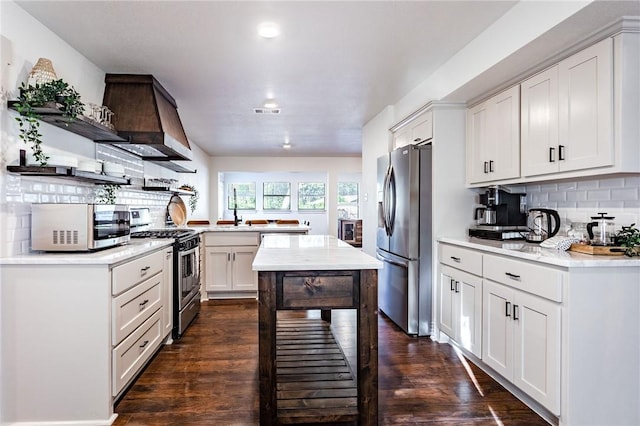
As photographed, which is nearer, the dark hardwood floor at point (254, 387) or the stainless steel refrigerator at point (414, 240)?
Answer: the dark hardwood floor at point (254, 387)

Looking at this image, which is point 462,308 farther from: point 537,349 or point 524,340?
point 537,349

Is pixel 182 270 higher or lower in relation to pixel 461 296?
higher

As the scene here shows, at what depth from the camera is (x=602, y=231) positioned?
2.19 metres

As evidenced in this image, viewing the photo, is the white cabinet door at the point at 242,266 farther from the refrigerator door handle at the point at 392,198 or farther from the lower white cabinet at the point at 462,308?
the lower white cabinet at the point at 462,308

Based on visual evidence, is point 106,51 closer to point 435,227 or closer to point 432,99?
point 432,99

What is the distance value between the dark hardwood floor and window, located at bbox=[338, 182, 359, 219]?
8.24 m

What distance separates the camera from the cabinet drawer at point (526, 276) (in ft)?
6.34

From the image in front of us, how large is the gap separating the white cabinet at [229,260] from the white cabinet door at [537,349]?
325cm

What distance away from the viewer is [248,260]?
4828mm

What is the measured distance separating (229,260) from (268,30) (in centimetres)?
306

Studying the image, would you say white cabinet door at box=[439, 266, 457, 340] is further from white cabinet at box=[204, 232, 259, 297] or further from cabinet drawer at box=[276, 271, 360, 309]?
white cabinet at box=[204, 232, 259, 297]

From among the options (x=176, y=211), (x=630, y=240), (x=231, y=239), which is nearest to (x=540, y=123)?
(x=630, y=240)

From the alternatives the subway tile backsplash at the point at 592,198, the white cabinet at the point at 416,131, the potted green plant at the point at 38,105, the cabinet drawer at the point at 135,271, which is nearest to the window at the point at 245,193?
the white cabinet at the point at 416,131

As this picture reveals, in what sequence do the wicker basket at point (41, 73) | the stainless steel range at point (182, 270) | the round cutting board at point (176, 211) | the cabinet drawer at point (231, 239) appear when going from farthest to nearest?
the round cutting board at point (176, 211), the cabinet drawer at point (231, 239), the stainless steel range at point (182, 270), the wicker basket at point (41, 73)
